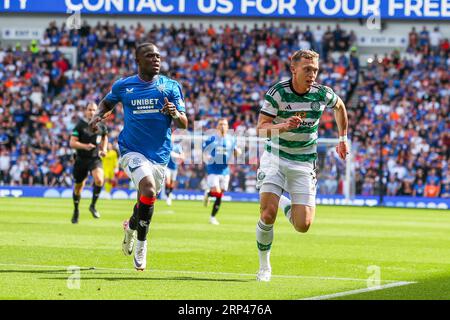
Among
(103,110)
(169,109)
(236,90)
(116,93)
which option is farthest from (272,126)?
(236,90)

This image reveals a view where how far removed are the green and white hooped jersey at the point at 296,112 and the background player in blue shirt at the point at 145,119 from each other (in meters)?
1.37

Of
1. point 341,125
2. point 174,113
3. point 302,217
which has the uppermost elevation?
point 174,113

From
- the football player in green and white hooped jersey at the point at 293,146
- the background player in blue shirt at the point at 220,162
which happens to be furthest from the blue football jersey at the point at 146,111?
→ the background player in blue shirt at the point at 220,162

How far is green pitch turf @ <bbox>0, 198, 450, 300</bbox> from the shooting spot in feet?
32.5

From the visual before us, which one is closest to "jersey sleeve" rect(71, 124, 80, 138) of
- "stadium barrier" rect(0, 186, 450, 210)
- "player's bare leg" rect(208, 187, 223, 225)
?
"player's bare leg" rect(208, 187, 223, 225)

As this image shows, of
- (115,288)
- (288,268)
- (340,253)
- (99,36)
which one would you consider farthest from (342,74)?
(115,288)

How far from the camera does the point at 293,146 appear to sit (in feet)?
37.3

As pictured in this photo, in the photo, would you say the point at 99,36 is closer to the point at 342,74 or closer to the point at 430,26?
the point at 342,74

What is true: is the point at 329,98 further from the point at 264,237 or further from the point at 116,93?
the point at 116,93

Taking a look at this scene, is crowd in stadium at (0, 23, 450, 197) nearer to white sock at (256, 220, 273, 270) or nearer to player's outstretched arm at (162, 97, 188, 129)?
player's outstretched arm at (162, 97, 188, 129)

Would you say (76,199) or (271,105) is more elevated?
(271,105)

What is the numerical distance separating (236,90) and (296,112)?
33.2 metres

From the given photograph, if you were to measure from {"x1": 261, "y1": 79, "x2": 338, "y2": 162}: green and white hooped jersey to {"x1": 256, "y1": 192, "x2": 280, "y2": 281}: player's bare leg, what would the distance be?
546 mm
